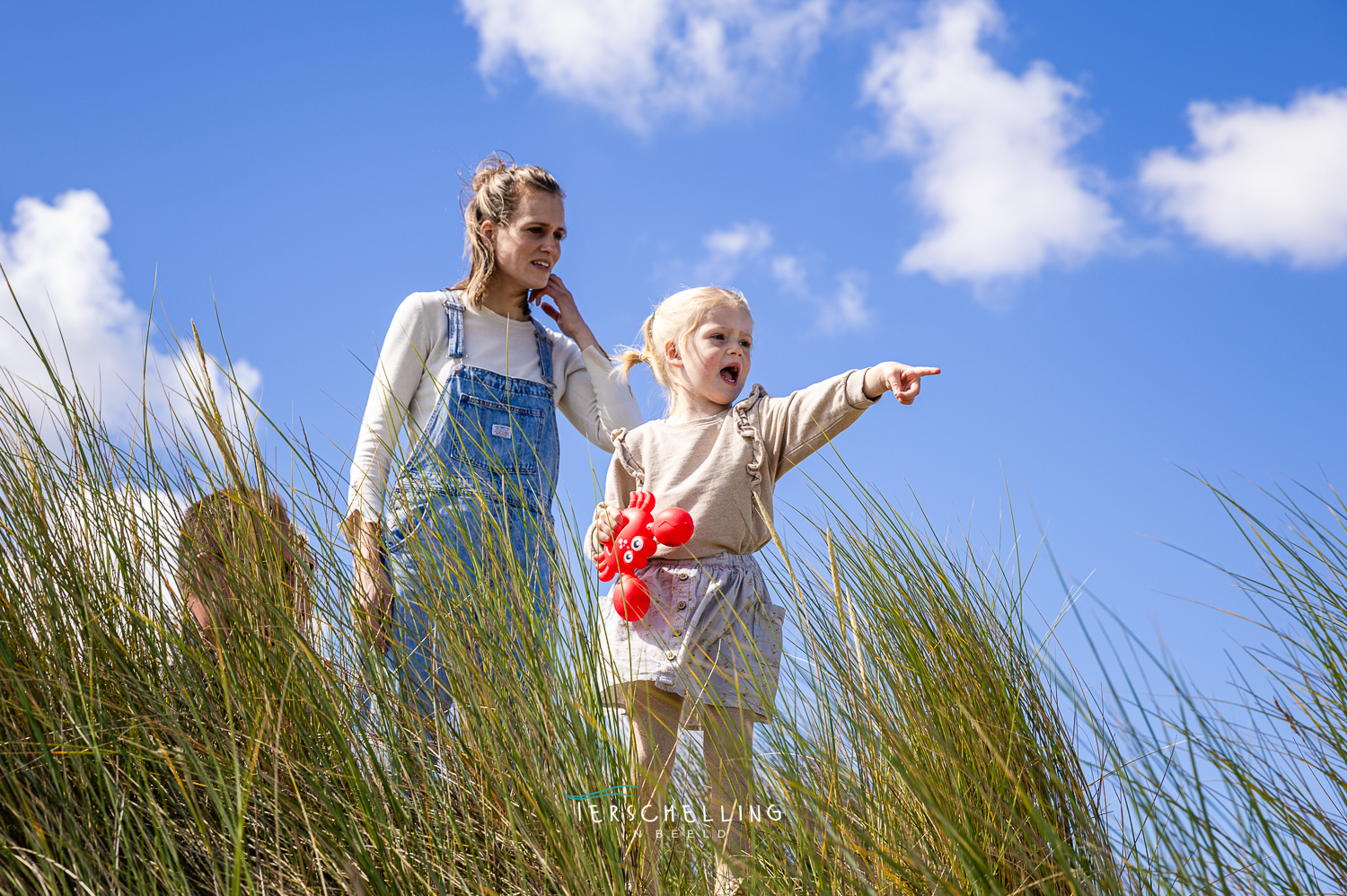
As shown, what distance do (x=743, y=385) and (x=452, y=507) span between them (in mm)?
952

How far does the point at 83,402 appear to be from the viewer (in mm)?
1779

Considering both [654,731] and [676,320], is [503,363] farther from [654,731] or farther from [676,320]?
[654,731]

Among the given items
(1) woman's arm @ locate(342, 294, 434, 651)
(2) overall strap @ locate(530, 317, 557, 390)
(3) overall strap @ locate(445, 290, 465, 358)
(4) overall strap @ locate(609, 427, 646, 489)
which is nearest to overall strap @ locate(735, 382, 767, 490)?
(4) overall strap @ locate(609, 427, 646, 489)

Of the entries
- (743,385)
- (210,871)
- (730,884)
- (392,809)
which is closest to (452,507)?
(392,809)

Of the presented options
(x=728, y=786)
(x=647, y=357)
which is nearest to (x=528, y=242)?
(x=647, y=357)

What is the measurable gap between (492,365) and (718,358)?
898 mm

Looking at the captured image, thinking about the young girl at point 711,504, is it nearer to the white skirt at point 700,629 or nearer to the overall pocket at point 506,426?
the white skirt at point 700,629

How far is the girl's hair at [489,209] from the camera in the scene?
3121mm

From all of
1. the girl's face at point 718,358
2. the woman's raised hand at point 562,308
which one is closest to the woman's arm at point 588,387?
the woman's raised hand at point 562,308

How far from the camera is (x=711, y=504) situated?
2.21 m

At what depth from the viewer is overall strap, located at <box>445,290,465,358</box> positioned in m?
2.97

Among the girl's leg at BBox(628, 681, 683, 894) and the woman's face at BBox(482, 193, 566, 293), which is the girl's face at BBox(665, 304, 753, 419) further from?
the woman's face at BBox(482, 193, 566, 293)

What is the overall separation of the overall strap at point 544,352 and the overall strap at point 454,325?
246mm

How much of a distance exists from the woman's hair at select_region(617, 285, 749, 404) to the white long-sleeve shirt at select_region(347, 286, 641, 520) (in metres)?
0.42
